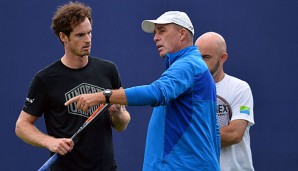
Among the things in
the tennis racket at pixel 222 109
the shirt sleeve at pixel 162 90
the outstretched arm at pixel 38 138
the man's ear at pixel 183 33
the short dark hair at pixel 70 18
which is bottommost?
the outstretched arm at pixel 38 138

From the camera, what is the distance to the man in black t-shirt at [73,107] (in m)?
4.34

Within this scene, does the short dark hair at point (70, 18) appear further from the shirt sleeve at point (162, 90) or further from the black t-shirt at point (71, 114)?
the shirt sleeve at point (162, 90)

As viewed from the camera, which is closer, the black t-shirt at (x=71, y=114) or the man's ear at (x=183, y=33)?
the man's ear at (x=183, y=33)

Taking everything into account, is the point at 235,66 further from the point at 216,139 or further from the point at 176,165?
the point at 176,165

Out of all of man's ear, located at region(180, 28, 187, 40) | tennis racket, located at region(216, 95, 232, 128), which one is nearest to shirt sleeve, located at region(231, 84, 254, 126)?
tennis racket, located at region(216, 95, 232, 128)

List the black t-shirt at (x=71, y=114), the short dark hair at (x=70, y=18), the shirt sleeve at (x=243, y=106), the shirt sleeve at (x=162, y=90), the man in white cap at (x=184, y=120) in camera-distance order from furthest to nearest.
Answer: the shirt sleeve at (x=243, y=106)
the short dark hair at (x=70, y=18)
the black t-shirt at (x=71, y=114)
the man in white cap at (x=184, y=120)
the shirt sleeve at (x=162, y=90)

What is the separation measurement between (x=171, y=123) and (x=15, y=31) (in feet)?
8.41

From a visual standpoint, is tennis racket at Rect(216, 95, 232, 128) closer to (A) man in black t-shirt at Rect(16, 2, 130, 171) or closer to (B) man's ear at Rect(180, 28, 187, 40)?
(A) man in black t-shirt at Rect(16, 2, 130, 171)

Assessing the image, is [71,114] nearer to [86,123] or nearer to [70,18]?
[86,123]

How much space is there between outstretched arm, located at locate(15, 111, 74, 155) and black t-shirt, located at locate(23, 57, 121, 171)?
0.22 ft

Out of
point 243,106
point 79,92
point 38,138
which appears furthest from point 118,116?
point 243,106

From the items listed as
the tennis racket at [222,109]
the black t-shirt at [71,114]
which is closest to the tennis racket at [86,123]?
the black t-shirt at [71,114]

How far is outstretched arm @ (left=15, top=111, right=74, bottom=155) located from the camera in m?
4.07

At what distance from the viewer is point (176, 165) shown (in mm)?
3775
